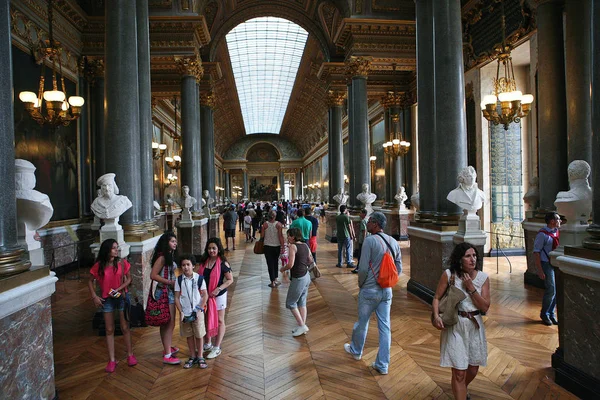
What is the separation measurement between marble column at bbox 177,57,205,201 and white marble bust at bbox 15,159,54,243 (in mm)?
7811

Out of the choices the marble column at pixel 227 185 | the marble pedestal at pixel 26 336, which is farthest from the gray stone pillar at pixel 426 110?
the marble column at pixel 227 185

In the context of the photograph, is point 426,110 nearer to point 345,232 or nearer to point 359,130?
point 345,232

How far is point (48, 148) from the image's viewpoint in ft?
29.3

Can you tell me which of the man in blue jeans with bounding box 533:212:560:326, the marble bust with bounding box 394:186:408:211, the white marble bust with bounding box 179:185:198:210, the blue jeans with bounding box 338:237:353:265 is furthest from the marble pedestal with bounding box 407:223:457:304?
the marble bust with bounding box 394:186:408:211

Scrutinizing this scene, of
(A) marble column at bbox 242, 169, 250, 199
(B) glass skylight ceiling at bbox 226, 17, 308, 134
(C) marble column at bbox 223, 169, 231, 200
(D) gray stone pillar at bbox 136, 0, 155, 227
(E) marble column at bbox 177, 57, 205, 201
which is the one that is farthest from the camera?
(C) marble column at bbox 223, 169, 231, 200

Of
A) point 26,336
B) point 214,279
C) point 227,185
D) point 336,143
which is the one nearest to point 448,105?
point 214,279

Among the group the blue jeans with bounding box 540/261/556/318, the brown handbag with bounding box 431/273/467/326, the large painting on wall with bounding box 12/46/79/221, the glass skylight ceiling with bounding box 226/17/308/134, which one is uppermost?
the glass skylight ceiling with bounding box 226/17/308/134

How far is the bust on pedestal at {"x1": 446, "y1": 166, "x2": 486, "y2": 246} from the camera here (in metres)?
5.24

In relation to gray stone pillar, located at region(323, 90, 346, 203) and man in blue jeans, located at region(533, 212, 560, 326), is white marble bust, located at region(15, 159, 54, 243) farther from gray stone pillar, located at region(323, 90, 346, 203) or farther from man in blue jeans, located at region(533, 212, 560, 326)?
gray stone pillar, located at region(323, 90, 346, 203)

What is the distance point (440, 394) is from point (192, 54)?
10688mm

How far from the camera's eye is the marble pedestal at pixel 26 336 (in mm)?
2463

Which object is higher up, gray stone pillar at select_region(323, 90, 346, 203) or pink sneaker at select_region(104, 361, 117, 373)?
gray stone pillar at select_region(323, 90, 346, 203)

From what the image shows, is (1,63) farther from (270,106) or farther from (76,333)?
(270,106)

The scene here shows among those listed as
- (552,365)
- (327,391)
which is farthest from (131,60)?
(552,365)
